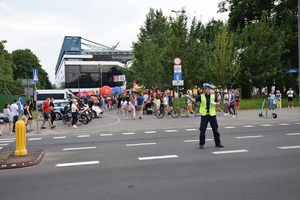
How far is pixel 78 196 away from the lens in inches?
199

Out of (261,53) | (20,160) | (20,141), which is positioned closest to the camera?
(20,160)

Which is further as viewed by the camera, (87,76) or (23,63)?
(23,63)

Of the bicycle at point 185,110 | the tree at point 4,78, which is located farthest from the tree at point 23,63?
the bicycle at point 185,110

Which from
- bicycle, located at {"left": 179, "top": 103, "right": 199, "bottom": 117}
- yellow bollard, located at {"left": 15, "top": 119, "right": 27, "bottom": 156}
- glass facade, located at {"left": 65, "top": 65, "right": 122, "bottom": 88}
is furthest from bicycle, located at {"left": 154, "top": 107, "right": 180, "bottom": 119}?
glass facade, located at {"left": 65, "top": 65, "right": 122, "bottom": 88}

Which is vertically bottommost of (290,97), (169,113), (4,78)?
(169,113)

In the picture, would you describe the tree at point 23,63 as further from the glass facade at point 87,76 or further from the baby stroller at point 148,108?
the baby stroller at point 148,108

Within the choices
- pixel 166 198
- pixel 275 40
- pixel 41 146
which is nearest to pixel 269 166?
pixel 166 198

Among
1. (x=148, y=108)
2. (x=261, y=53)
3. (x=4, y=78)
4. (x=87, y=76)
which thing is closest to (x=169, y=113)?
(x=148, y=108)

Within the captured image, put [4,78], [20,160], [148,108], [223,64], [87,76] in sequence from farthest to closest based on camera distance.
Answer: [87,76] → [4,78] → [223,64] → [148,108] → [20,160]

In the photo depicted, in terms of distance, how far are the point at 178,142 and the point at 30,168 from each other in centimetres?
488

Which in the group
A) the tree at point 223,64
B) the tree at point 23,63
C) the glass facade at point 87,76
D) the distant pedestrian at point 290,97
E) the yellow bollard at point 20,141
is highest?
the tree at point 23,63

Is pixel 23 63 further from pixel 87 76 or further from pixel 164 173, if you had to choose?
pixel 164 173

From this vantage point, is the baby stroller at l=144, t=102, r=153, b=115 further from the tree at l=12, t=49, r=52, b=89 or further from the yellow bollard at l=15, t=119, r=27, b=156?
the tree at l=12, t=49, r=52, b=89

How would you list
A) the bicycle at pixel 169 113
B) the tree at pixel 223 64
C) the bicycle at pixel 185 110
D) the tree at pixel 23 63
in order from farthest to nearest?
the tree at pixel 23 63 < the tree at pixel 223 64 < the bicycle at pixel 185 110 < the bicycle at pixel 169 113
